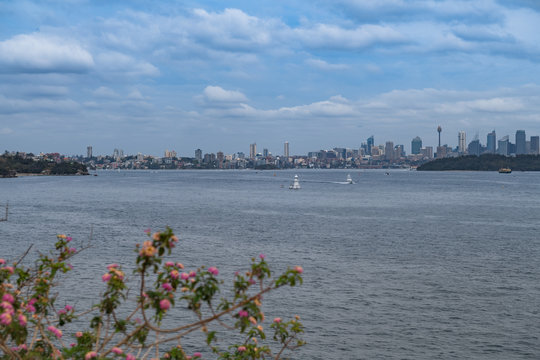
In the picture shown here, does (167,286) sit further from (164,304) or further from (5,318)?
(5,318)

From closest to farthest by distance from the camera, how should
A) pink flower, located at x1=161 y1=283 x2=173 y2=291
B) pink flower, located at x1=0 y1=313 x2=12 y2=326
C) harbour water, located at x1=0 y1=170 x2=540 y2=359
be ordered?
pink flower, located at x1=0 y1=313 x2=12 y2=326 → pink flower, located at x1=161 y1=283 x2=173 y2=291 → harbour water, located at x1=0 y1=170 x2=540 y2=359

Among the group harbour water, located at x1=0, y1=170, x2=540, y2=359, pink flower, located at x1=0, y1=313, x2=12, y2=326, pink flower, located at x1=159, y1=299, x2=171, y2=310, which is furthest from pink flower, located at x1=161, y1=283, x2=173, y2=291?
harbour water, located at x1=0, y1=170, x2=540, y2=359

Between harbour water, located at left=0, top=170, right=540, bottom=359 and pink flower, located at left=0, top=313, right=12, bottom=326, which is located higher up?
pink flower, located at left=0, top=313, right=12, bottom=326

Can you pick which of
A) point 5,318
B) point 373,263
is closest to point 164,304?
point 5,318

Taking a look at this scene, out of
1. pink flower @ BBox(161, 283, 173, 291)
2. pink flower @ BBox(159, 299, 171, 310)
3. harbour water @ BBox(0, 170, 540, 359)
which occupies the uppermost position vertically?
pink flower @ BBox(161, 283, 173, 291)

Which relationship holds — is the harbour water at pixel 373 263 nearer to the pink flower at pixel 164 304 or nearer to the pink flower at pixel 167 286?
the pink flower at pixel 167 286

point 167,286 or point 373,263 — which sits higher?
point 167,286

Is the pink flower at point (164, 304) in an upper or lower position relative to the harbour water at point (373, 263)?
upper

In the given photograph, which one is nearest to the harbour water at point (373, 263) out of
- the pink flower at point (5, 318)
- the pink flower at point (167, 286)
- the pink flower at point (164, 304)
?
the pink flower at point (167, 286)

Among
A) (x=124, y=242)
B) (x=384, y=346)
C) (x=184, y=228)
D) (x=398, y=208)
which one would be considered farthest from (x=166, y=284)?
(x=398, y=208)

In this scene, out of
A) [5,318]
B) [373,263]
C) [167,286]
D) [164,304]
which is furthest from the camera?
[373,263]

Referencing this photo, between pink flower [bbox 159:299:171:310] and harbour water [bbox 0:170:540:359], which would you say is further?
harbour water [bbox 0:170:540:359]

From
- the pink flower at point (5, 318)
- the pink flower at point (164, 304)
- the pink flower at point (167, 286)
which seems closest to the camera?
the pink flower at point (5, 318)

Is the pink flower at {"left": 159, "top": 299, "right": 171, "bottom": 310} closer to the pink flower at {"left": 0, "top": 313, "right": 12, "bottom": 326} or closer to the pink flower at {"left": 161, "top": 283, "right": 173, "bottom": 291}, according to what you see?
the pink flower at {"left": 161, "top": 283, "right": 173, "bottom": 291}
